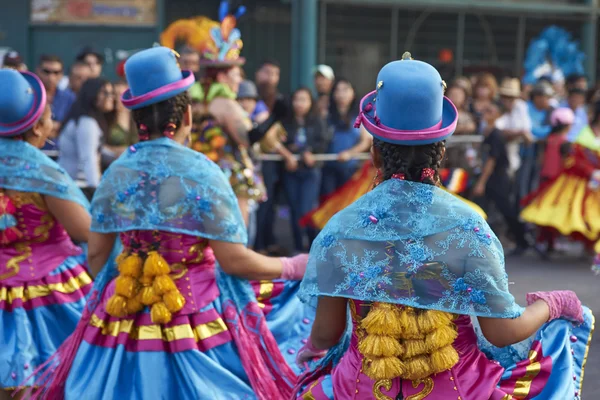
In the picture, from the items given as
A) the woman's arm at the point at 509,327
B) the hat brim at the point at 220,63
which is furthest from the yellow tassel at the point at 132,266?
the hat brim at the point at 220,63

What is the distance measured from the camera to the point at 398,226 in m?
2.55

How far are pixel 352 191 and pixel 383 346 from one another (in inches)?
270

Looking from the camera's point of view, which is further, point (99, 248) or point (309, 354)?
point (99, 248)

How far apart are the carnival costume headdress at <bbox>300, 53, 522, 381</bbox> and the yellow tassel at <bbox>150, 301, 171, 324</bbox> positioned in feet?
3.36

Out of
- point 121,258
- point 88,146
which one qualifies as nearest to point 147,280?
point 121,258

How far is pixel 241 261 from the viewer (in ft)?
11.4

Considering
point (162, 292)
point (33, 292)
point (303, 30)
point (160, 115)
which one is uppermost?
point (303, 30)

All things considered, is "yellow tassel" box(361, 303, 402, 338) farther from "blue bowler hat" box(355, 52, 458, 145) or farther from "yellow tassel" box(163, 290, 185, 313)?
"yellow tassel" box(163, 290, 185, 313)

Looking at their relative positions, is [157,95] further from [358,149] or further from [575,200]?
[575,200]

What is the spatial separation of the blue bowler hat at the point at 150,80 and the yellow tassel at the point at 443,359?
5.09 feet

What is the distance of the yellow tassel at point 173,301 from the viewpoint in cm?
338

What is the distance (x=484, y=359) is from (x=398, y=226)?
0.52 metres

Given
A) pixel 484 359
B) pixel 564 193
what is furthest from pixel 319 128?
pixel 484 359

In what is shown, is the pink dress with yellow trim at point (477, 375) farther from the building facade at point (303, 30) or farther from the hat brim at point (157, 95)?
the building facade at point (303, 30)
